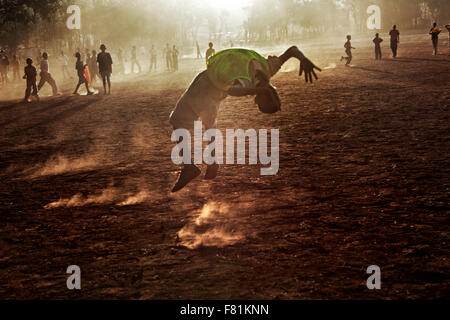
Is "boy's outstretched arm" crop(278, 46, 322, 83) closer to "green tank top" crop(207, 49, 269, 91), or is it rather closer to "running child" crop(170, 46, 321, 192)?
"running child" crop(170, 46, 321, 192)

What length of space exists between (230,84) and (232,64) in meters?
0.27

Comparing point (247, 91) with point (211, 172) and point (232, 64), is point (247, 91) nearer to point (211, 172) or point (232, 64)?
point (232, 64)

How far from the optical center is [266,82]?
4.31 m

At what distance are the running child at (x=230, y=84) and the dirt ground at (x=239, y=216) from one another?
0.95m

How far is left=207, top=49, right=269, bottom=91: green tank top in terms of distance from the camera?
4418 millimetres

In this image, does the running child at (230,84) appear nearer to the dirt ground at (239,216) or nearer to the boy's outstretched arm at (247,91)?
the boy's outstretched arm at (247,91)

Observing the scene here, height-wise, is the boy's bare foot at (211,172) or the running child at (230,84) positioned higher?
the running child at (230,84)

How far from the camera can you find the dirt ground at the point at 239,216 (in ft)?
11.7

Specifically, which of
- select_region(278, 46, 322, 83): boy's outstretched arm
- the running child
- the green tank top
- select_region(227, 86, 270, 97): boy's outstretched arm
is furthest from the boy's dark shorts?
select_region(227, 86, 270, 97): boy's outstretched arm

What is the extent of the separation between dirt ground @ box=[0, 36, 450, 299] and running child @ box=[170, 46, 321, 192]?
953 mm

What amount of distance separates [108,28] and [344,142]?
193ft

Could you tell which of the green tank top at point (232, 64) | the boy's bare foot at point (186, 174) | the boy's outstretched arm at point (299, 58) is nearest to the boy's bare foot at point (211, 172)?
the boy's bare foot at point (186, 174)
